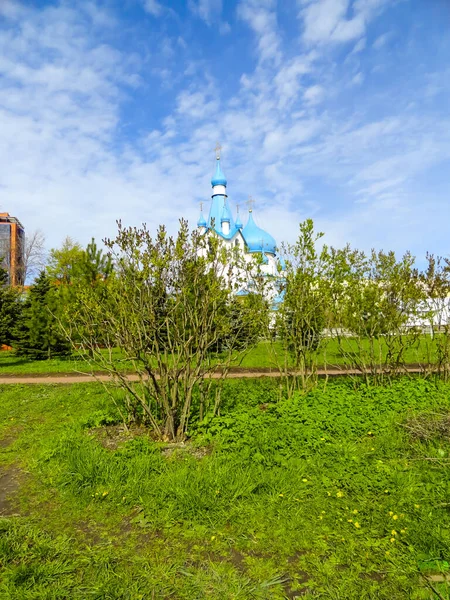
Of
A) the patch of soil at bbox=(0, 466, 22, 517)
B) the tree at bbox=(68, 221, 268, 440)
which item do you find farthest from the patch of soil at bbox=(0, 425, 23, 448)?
the tree at bbox=(68, 221, 268, 440)

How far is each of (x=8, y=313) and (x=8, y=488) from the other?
1238 cm

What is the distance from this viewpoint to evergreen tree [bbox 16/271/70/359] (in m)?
15.0

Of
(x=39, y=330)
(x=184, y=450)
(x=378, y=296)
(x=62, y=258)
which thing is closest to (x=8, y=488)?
(x=184, y=450)

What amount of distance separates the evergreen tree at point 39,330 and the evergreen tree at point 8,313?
27 cm

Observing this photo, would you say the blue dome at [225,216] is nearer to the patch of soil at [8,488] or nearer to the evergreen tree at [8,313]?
the evergreen tree at [8,313]

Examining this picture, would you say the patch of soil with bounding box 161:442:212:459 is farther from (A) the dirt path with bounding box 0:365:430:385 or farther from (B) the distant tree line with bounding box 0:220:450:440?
(A) the dirt path with bounding box 0:365:430:385

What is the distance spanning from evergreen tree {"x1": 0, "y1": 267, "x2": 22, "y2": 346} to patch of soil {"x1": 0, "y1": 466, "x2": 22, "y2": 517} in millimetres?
11399

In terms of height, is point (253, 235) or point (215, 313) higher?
point (253, 235)

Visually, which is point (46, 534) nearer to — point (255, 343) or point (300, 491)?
point (300, 491)

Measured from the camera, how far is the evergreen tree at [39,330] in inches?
591

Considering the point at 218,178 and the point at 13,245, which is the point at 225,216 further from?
the point at 13,245

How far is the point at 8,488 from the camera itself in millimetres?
3861

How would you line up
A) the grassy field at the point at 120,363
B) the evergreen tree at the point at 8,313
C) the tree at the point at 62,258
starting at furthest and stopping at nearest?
1. the tree at the point at 62,258
2. the evergreen tree at the point at 8,313
3. the grassy field at the point at 120,363

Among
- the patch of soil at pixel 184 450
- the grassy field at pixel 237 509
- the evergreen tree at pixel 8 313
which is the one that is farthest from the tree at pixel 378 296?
the evergreen tree at pixel 8 313
